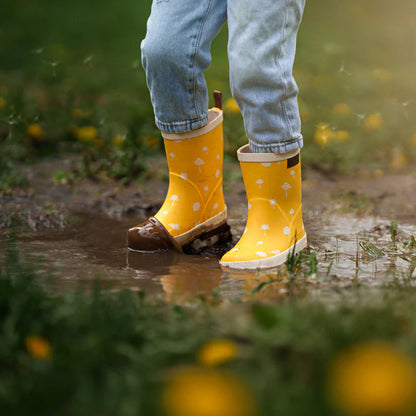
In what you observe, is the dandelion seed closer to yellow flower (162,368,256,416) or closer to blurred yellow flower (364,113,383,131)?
yellow flower (162,368,256,416)

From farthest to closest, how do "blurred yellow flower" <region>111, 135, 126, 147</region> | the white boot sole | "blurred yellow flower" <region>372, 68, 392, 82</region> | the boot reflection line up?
"blurred yellow flower" <region>372, 68, 392, 82</region> < "blurred yellow flower" <region>111, 135, 126, 147</region> < the white boot sole < the boot reflection

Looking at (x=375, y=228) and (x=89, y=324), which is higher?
(x=89, y=324)

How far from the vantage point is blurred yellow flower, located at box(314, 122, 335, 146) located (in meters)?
3.54

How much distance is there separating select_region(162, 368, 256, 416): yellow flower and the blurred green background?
89.9 inches

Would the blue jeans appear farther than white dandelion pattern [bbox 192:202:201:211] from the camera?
No

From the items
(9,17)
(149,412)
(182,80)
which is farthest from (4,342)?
(9,17)

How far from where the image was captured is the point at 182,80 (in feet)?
6.67

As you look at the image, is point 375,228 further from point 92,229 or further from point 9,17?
point 9,17

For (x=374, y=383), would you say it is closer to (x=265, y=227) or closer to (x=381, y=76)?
(x=265, y=227)

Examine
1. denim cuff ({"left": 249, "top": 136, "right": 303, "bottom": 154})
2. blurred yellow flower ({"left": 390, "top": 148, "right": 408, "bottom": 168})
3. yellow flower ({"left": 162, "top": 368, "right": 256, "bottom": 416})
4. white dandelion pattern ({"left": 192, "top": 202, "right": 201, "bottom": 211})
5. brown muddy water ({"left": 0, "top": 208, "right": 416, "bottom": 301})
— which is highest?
denim cuff ({"left": 249, "top": 136, "right": 303, "bottom": 154})

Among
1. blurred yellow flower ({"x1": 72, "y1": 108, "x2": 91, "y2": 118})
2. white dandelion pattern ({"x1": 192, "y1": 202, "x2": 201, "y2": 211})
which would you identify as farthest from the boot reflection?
blurred yellow flower ({"x1": 72, "y1": 108, "x2": 91, "y2": 118})

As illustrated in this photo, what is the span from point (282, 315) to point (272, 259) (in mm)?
867

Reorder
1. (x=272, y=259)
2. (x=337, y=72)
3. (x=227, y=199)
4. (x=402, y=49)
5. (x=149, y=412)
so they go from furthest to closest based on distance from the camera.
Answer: (x=402, y=49)
(x=337, y=72)
(x=227, y=199)
(x=272, y=259)
(x=149, y=412)

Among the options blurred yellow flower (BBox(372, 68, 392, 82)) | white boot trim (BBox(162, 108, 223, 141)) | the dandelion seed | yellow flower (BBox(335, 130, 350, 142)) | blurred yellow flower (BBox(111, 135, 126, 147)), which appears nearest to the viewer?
the dandelion seed
